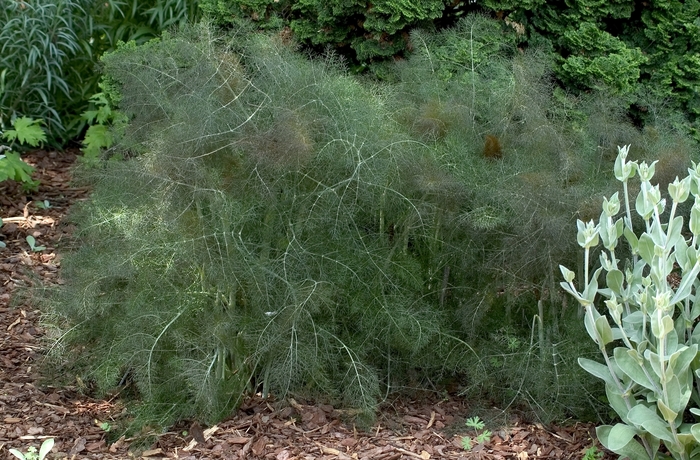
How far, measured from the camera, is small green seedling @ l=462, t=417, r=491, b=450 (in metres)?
3.61

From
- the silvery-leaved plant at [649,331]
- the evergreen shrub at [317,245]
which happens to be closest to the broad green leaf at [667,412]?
the silvery-leaved plant at [649,331]

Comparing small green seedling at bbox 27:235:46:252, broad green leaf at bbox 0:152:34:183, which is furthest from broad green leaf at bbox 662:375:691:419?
broad green leaf at bbox 0:152:34:183

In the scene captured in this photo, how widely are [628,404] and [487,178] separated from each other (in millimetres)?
1065

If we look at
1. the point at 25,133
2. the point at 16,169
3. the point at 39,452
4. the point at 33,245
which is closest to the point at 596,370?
the point at 39,452

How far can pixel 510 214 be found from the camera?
12.0 ft

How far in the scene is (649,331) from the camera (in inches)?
137

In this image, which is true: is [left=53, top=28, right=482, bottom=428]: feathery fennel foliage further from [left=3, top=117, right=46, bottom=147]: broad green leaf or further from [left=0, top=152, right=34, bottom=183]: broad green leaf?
[left=3, top=117, right=46, bottom=147]: broad green leaf

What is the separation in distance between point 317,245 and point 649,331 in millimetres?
1332

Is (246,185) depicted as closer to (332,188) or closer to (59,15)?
(332,188)

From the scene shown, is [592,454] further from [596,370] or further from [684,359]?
[684,359]

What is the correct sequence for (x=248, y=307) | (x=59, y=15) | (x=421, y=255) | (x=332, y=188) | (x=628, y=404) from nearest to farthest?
(x=628, y=404)
(x=332, y=188)
(x=248, y=307)
(x=421, y=255)
(x=59, y=15)

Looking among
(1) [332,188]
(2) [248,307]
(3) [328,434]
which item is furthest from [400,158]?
(3) [328,434]

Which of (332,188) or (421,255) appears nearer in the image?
(332,188)

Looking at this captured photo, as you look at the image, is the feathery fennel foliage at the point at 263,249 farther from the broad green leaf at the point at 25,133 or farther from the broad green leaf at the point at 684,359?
the broad green leaf at the point at 25,133
